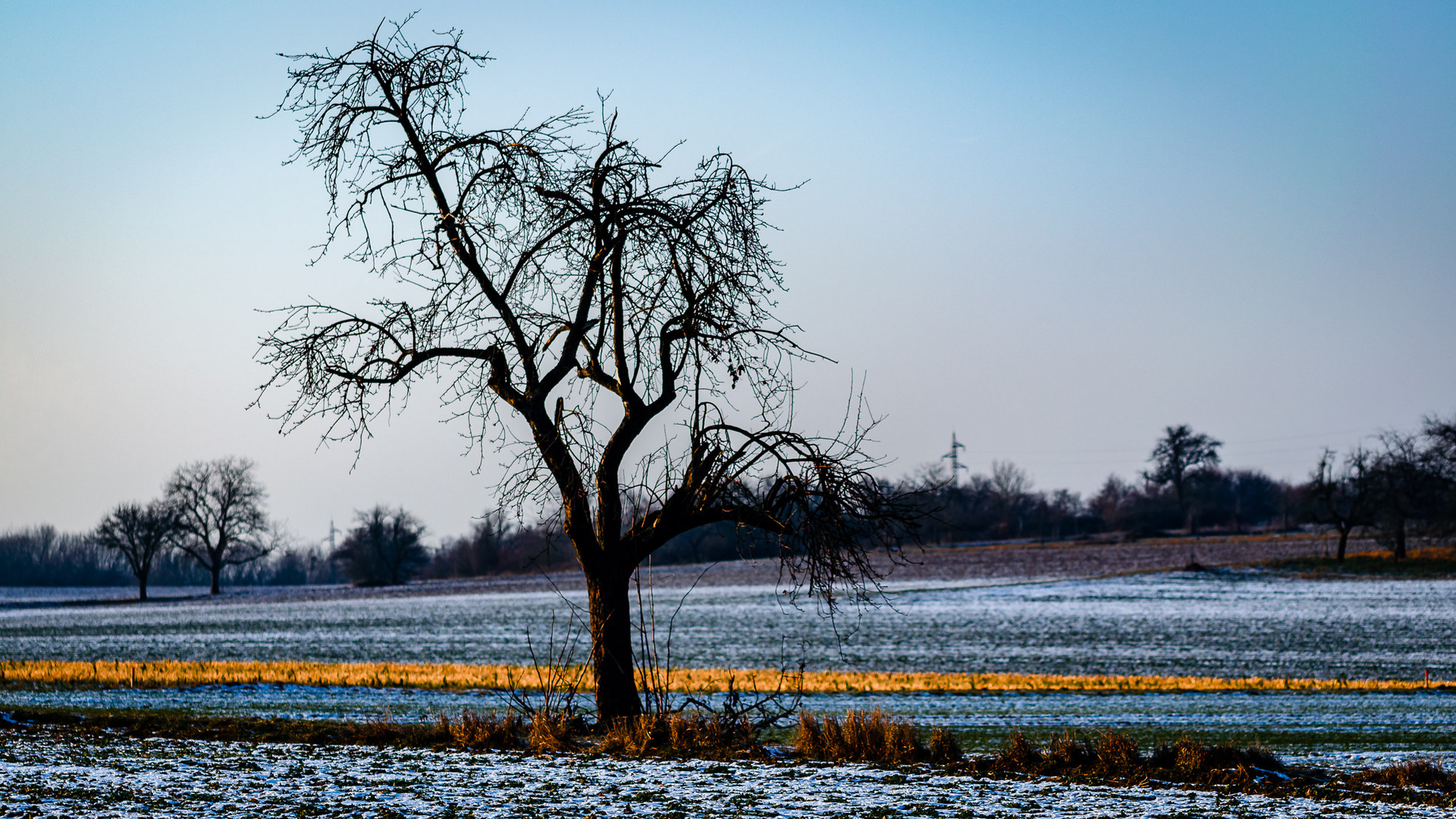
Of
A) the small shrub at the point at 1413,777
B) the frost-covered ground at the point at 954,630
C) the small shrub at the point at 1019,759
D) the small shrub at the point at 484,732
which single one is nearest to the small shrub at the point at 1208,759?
the small shrub at the point at 1413,777

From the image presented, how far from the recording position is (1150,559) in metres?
83.4

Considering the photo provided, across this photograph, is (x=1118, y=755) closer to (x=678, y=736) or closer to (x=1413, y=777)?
(x=1413, y=777)

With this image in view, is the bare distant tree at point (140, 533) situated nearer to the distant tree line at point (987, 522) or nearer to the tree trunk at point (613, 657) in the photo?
the distant tree line at point (987, 522)

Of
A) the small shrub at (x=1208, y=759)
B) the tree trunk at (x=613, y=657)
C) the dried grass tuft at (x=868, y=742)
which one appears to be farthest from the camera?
the tree trunk at (x=613, y=657)

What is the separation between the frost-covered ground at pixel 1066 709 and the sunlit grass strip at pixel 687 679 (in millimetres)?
896

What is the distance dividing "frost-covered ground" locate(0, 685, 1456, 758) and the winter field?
10cm

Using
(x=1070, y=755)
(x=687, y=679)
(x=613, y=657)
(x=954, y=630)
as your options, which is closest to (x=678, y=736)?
(x=613, y=657)

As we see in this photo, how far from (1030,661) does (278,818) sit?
88.8 ft

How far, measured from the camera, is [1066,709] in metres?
20.2

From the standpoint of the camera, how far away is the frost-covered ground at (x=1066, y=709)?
626 inches

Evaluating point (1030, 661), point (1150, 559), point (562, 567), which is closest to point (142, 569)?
point (562, 567)

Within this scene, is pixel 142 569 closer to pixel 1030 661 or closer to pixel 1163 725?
pixel 1030 661

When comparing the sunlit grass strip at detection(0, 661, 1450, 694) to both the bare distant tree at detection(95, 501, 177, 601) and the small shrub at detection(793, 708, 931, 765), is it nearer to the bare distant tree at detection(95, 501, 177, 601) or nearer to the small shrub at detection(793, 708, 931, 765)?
the small shrub at detection(793, 708, 931, 765)

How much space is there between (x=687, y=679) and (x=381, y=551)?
96.4 m
